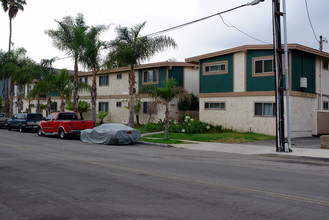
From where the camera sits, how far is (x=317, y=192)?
24.3 ft

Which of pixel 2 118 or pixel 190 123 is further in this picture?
pixel 2 118

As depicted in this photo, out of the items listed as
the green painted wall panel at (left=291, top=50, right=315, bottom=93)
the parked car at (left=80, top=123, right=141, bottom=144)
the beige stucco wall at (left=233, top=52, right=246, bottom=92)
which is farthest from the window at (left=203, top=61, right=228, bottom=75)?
the parked car at (left=80, top=123, right=141, bottom=144)

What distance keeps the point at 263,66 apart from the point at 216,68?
4049mm

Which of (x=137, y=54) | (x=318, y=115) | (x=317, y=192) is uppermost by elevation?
→ (x=137, y=54)

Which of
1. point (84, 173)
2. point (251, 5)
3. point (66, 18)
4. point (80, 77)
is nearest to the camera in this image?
point (84, 173)

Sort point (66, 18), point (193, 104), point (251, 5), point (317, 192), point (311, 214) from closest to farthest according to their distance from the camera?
point (311, 214)
point (317, 192)
point (251, 5)
point (66, 18)
point (193, 104)

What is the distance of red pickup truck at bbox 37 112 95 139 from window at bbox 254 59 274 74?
12.0 meters

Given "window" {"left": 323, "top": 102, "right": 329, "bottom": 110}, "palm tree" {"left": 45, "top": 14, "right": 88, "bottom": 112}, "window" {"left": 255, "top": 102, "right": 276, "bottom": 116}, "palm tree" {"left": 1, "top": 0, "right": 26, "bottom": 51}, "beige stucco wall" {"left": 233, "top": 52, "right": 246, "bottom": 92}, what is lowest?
"window" {"left": 255, "top": 102, "right": 276, "bottom": 116}

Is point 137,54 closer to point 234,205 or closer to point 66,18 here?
point 66,18

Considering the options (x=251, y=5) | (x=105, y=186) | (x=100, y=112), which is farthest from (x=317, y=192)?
(x=100, y=112)

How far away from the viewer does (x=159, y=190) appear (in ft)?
24.5

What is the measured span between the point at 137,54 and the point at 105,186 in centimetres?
1804

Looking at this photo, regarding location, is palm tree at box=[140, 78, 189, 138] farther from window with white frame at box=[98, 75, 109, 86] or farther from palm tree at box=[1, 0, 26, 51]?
palm tree at box=[1, 0, 26, 51]

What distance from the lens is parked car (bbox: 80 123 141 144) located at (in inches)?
761
